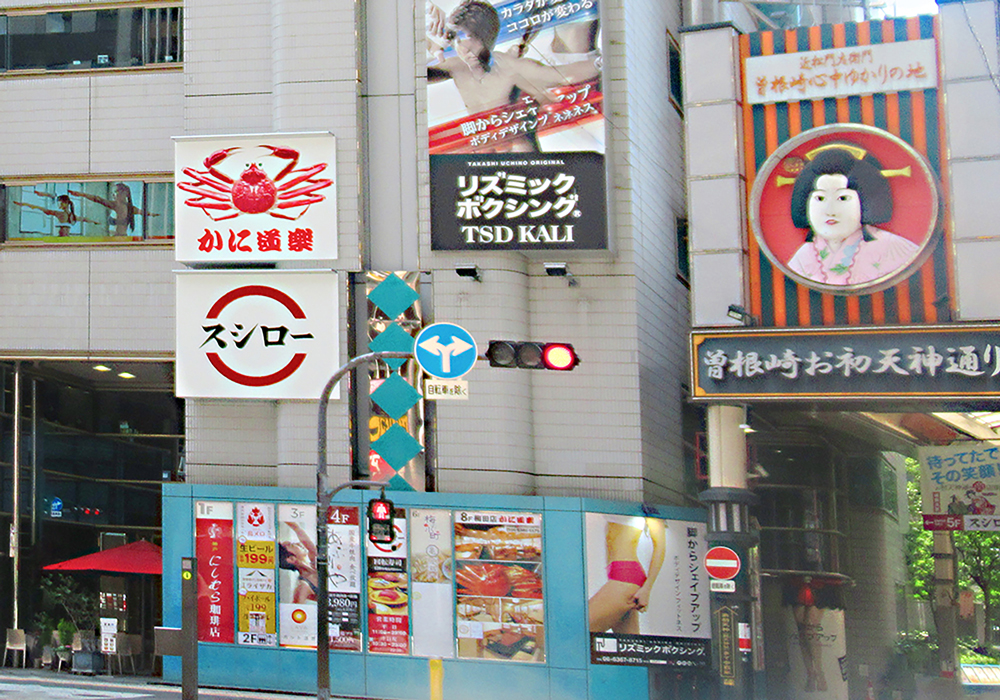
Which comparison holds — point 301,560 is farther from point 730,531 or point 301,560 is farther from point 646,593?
point 730,531

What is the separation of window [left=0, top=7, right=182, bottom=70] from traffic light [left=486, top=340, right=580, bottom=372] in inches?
610

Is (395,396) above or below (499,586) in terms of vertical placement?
above

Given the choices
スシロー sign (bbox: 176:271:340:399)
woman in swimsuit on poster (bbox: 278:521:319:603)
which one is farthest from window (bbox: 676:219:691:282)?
woman in swimsuit on poster (bbox: 278:521:319:603)

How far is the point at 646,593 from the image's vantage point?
80.3ft

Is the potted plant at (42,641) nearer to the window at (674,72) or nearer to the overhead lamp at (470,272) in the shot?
the overhead lamp at (470,272)

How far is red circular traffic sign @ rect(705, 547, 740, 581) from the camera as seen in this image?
76.5 ft

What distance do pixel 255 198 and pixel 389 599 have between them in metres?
8.77

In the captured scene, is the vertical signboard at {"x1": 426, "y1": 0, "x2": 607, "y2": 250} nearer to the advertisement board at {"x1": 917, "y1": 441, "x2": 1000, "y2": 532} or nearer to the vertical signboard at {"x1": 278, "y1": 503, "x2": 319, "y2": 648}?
the vertical signboard at {"x1": 278, "y1": 503, "x2": 319, "y2": 648}

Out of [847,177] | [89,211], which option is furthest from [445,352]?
[89,211]

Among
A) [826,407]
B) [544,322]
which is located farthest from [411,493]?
[826,407]

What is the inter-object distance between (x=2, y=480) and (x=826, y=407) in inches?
759

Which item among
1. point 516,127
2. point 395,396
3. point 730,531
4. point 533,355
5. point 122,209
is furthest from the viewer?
point 122,209

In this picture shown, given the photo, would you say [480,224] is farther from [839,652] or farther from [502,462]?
[839,652]

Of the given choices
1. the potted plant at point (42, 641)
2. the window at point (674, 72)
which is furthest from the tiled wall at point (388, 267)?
the potted plant at point (42, 641)
